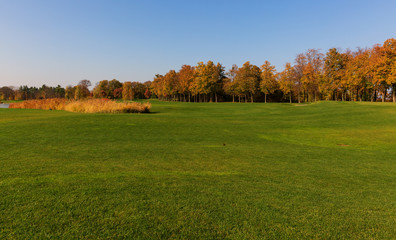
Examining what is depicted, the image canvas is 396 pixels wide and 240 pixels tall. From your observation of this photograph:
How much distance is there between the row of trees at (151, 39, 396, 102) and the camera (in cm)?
4338

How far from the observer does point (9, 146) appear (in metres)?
6.24

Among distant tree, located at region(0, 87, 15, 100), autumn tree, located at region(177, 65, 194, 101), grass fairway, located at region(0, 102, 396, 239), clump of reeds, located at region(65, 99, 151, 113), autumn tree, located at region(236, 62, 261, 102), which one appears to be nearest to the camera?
grass fairway, located at region(0, 102, 396, 239)

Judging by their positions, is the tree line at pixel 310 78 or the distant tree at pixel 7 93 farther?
the distant tree at pixel 7 93

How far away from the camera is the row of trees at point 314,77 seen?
43375mm

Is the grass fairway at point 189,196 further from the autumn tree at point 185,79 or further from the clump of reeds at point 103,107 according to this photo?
the autumn tree at point 185,79

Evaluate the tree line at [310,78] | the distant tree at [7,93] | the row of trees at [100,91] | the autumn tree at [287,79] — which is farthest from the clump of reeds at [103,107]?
the distant tree at [7,93]

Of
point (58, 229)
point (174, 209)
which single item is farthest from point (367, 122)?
point (58, 229)

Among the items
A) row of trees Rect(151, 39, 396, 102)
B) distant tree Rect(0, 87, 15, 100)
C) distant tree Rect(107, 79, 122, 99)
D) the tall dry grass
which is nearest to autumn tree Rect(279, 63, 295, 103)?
row of trees Rect(151, 39, 396, 102)

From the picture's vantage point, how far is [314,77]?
55.9 m

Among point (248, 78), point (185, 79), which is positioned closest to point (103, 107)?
point (248, 78)

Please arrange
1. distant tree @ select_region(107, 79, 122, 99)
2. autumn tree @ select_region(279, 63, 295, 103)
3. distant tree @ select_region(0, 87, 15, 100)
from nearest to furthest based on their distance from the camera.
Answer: autumn tree @ select_region(279, 63, 295, 103) → distant tree @ select_region(107, 79, 122, 99) → distant tree @ select_region(0, 87, 15, 100)

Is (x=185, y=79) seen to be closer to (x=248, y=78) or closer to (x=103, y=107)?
(x=248, y=78)

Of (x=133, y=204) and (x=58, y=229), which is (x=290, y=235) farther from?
(x=58, y=229)

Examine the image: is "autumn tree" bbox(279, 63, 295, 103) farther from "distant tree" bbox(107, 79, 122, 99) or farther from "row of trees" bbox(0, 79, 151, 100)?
"distant tree" bbox(107, 79, 122, 99)
